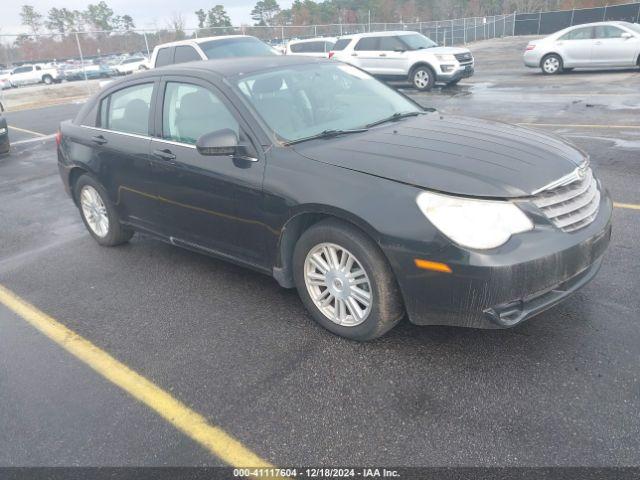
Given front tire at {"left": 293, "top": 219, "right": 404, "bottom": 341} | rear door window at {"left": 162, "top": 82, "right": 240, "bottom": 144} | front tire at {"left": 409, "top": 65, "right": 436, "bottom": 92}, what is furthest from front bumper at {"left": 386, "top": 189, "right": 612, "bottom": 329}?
front tire at {"left": 409, "top": 65, "right": 436, "bottom": 92}

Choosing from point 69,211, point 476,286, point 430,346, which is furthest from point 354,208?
point 69,211

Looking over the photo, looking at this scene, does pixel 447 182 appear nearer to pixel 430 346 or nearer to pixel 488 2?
pixel 430 346

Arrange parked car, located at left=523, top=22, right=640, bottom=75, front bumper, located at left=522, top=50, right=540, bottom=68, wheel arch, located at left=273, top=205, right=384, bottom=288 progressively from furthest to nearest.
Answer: front bumper, located at left=522, top=50, right=540, bottom=68 → parked car, located at left=523, top=22, right=640, bottom=75 → wheel arch, located at left=273, top=205, right=384, bottom=288

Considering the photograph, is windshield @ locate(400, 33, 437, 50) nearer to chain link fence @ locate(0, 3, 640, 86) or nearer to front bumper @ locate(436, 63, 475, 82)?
front bumper @ locate(436, 63, 475, 82)

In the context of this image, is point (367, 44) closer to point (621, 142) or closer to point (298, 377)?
point (621, 142)

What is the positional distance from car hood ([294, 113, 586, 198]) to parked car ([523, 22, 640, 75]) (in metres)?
15.4

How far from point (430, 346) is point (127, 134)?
307 centimetres

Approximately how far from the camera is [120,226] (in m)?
5.04

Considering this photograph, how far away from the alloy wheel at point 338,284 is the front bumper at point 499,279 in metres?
0.30

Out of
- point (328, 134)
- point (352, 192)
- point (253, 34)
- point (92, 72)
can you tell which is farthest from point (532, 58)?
point (92, 72)

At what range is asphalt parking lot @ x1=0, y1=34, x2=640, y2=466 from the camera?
2518 millimetres

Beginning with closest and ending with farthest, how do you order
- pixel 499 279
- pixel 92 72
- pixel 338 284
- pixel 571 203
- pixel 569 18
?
1. pixel 499 279
2. pixel 571 203
3. pixel 338 284
4. pixel 92 72
5. pixel 569 18

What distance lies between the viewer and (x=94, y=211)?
17.3ft

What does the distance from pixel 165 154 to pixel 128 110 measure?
2.82ft
